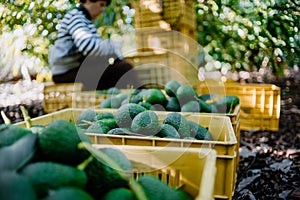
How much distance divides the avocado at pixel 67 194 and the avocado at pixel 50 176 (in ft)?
0.09

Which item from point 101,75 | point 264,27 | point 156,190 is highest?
point 264,27

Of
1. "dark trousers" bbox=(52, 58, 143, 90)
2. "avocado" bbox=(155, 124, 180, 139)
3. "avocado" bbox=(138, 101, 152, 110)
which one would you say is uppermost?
"dark trousers" bbox=(52, 58, 143, 90)

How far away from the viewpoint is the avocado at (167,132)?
1208mm

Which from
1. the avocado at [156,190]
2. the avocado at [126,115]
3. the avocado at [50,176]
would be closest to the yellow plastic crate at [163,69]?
the avocado at [126,115]

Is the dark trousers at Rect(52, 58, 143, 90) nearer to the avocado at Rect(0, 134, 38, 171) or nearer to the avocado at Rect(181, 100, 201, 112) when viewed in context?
the avocado at Rect(181, 100, 201, 112)

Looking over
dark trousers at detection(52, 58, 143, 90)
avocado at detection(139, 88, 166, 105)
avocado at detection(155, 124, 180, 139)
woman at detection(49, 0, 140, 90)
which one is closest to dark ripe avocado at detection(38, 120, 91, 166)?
avocado at detection(155, 124, 180, 139)

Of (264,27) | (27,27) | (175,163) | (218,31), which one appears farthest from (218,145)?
(218,31)

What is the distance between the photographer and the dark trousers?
292 cm

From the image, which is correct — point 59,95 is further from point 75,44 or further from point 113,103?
point 113,103

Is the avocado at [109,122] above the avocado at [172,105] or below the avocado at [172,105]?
below

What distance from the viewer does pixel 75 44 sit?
2.83 metres

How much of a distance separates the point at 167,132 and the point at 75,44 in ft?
6.12

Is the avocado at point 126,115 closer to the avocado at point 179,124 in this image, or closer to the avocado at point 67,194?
the avocado at point 179,124

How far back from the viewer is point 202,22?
405cm
